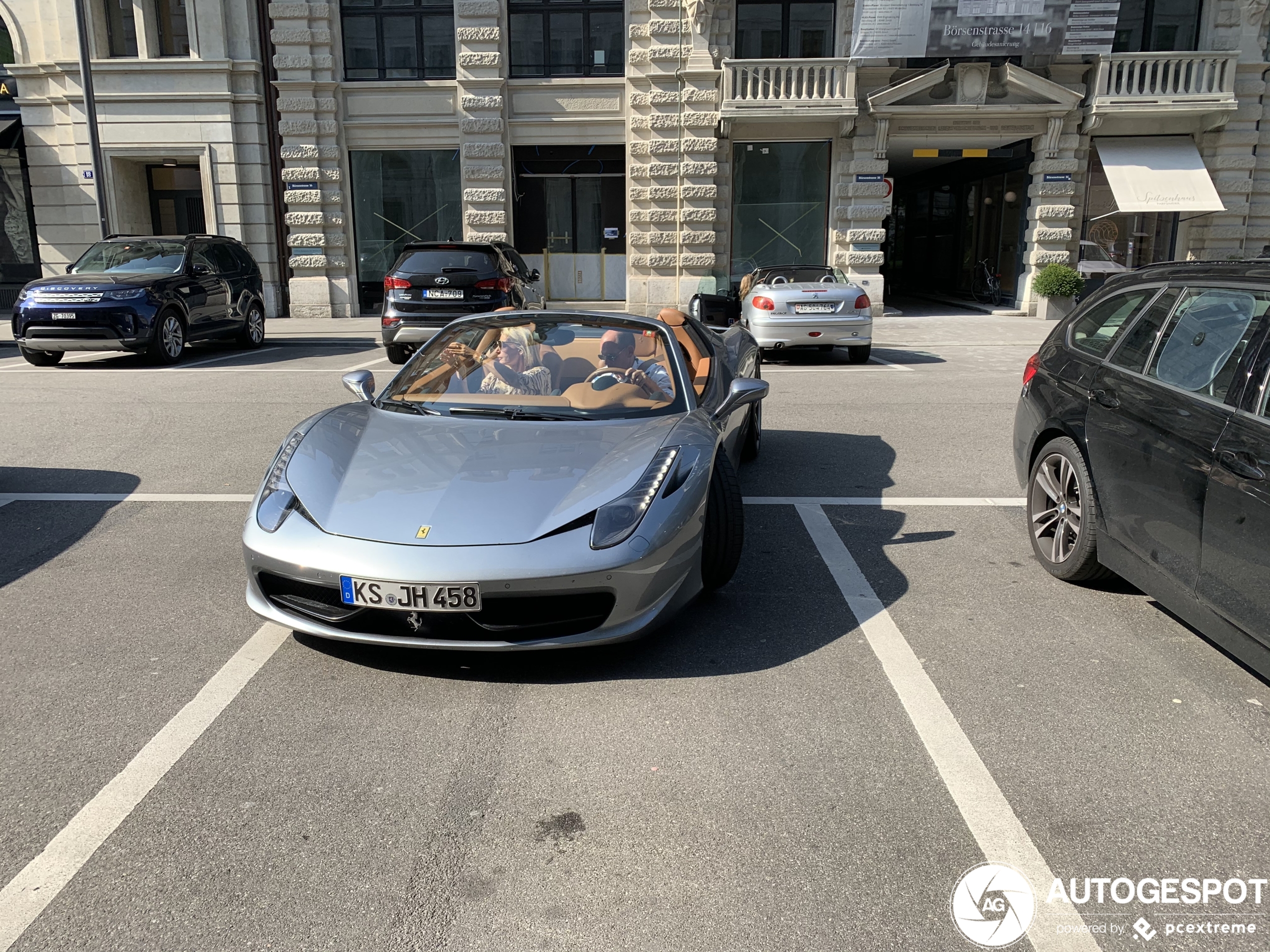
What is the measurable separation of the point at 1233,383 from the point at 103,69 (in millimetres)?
23697

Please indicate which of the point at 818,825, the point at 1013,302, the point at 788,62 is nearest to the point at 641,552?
the point at 818,825

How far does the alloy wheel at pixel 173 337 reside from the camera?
13.6m

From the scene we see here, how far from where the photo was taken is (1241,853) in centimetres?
280

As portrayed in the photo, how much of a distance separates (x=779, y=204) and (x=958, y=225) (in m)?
7.76

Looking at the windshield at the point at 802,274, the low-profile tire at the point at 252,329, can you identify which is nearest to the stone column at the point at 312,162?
the low-profile tire at the point at 252,329

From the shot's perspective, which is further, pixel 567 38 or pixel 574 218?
pixel 574 218

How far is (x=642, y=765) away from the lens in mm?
3287

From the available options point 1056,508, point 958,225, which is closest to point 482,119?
point 958,225

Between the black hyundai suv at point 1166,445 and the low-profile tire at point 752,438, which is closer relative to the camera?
the black hyundai suv at point 1166,445

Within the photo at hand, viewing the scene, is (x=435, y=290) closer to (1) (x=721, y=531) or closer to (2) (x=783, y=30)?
(1) (x=721, y=531)

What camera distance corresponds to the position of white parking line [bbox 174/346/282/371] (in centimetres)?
1352

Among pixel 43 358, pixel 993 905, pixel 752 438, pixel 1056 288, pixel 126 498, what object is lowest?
pixel 43 358

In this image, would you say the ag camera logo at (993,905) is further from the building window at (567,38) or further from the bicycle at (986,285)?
the bicycle at (986,285)

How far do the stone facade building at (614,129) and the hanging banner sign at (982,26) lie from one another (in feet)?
1.73
